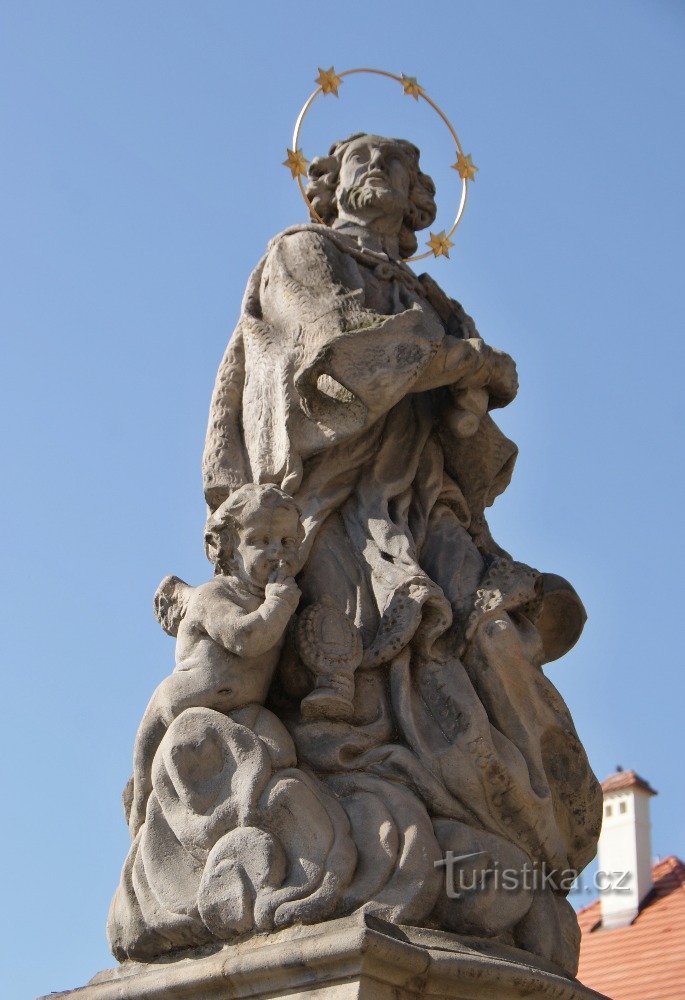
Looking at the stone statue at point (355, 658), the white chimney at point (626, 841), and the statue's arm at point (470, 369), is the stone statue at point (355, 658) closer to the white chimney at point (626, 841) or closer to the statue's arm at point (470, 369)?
the statue's arm at point (470, 369)

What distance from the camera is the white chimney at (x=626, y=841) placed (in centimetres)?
1141

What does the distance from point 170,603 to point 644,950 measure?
5.68 metres

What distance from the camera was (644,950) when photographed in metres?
A: 10.7

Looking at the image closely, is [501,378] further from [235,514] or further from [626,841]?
[626,841]

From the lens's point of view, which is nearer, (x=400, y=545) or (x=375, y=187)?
(x=400, y=545)

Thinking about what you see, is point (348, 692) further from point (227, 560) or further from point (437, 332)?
point (437, 332)

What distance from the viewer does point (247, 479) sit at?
21.1 ft

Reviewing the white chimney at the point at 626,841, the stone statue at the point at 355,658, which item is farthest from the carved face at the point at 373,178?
the white chimney at the point at 626,841

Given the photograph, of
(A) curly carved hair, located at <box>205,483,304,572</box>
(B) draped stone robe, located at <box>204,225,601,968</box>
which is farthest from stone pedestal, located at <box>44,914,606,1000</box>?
(A) curly carved hair, located at <box>205,483,304,572</box>

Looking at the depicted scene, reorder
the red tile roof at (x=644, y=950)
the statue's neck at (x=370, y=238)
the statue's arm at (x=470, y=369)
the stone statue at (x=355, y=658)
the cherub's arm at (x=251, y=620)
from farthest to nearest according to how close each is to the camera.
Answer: the red tile roof at (x=644, y=950) < the statue's neck at (x=370, y=238) < the statue's arm at (x=470, y=369) < the cherub's arm at (x=251, y=620) < the stone statue at (x=355, y=658)

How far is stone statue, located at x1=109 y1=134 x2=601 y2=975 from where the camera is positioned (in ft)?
17.4

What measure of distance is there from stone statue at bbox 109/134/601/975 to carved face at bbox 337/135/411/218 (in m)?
0.16

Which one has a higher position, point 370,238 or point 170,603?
point 370,238

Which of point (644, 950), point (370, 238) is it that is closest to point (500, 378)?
point (370, 238)
